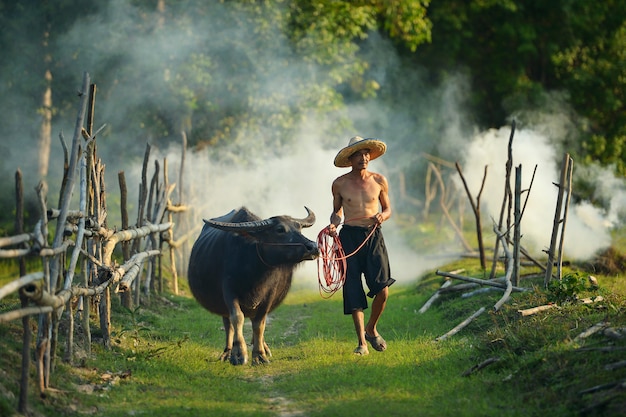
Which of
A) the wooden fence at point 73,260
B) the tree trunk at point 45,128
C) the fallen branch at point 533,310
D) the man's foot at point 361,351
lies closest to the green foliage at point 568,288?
the fallen branch at point 533,310

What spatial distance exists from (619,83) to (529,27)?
9.26ft

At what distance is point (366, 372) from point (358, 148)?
224cm

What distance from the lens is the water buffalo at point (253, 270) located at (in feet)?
29.4

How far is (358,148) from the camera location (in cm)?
894

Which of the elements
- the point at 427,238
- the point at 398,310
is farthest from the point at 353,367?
the point at 427,238

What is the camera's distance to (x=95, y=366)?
25.4 feet

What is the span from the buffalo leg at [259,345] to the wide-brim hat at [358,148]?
1720mm

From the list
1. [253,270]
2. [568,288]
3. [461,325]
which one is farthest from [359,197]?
[568,288]

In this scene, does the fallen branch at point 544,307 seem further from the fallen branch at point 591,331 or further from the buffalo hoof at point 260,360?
the buffalo hoof at point 260,360

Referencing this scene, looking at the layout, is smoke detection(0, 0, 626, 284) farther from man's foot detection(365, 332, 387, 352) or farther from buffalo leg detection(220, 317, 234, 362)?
man's foot detection(365, 332, 387, 352)

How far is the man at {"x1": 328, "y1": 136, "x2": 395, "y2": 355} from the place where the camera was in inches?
350

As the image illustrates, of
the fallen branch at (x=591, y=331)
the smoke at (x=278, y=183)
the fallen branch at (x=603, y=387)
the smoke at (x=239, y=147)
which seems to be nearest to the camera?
the fallen branch at (x=603, y=387)

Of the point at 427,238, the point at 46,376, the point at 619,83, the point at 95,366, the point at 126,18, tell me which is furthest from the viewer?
the point at 619,83

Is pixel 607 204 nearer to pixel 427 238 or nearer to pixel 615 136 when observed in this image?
pixel 427 238
